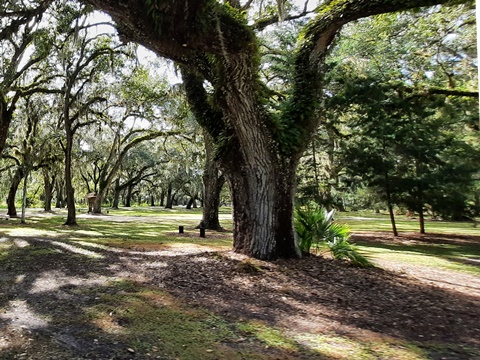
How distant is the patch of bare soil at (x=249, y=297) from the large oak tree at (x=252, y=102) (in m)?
0.81

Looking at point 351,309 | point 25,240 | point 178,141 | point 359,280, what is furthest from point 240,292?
point 178,141

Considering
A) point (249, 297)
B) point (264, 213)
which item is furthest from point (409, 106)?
point (249, 297)

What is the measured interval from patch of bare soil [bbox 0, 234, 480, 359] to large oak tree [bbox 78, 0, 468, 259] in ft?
2.64

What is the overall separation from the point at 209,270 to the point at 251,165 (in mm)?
2144

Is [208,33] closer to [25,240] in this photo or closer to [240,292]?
[240,292]

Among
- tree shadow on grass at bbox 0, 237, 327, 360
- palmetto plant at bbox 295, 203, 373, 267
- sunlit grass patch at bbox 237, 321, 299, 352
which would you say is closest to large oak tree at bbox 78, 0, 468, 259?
palmetto plant at bbox 295, 203, 373, 267

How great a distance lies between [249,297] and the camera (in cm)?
504

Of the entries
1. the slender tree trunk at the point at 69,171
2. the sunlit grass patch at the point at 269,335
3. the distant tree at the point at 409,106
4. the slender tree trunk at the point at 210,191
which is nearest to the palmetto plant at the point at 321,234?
the sunlit grass patch at the point at 269,335

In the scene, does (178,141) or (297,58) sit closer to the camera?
(297,58)

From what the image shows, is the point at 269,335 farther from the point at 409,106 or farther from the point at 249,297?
the point at 409,106

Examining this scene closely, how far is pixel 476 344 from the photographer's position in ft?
12.4

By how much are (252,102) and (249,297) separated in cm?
361

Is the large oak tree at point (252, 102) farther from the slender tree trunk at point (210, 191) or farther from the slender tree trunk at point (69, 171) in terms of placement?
the slender tree trunk at point (69, 171)

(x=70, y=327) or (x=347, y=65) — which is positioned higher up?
(x=347, y=65)
